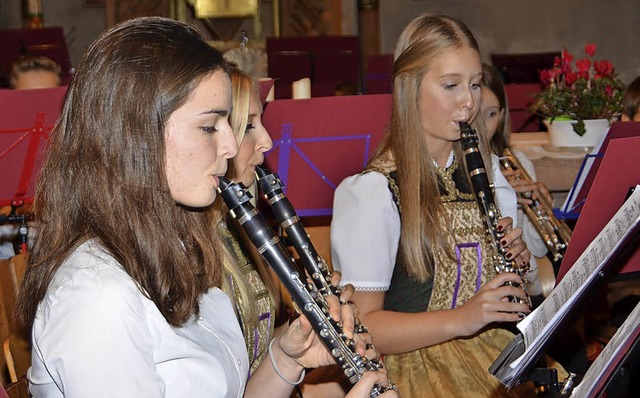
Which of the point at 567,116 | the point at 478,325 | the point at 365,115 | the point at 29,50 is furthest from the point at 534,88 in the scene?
the point at 478,325

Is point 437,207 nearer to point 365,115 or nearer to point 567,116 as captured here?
point 365,115

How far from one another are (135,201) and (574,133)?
298cm

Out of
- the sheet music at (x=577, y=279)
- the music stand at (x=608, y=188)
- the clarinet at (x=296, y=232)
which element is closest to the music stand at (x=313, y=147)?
the clarinet at (x=296, y=232)

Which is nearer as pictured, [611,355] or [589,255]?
[611,355]

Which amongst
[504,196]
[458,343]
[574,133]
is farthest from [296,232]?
[574,133]

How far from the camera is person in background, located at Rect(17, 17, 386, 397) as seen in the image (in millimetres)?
1307

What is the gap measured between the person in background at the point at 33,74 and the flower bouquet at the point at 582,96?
251 centimetres

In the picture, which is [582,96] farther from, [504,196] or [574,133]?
[504,196]

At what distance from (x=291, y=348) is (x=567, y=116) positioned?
2698 mm

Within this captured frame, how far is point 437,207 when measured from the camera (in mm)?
2352

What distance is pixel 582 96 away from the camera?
4004 mm

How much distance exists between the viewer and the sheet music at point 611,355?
4.42ft

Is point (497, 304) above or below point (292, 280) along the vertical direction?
below

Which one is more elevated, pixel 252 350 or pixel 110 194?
pixel 110 194
